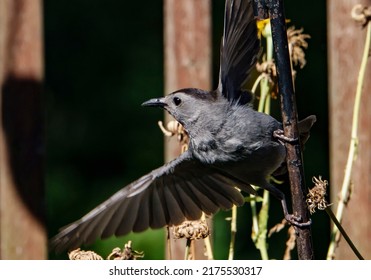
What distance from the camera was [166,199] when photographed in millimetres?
2939

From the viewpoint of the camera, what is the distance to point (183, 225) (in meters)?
2.47

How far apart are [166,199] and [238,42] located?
62 cm

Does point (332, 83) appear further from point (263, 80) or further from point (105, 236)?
point (105, 236)

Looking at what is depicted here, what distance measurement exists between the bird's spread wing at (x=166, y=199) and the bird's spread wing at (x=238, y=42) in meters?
0.34

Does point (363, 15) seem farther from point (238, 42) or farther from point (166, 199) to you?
point (166, 199)

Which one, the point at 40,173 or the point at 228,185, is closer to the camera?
the point at 228,185

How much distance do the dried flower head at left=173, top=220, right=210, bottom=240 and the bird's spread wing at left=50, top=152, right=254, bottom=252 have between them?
235 millimetres

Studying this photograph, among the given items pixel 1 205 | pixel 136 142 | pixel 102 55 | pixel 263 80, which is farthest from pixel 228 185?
pixel 102 55

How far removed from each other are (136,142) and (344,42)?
2236mm

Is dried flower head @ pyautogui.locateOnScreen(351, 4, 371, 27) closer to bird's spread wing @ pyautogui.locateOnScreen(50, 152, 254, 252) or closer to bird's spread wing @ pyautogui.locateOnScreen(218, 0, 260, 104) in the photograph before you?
bird's spread wing @ pyautogui.locateOnScreen(218, 0, 260, 104)

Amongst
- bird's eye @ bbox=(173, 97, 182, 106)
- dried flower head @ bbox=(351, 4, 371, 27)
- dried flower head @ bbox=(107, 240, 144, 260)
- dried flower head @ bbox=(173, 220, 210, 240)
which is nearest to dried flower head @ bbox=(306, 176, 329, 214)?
dried flower head @ bbox=(173, 220, 210, 240)

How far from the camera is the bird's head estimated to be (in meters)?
2.72

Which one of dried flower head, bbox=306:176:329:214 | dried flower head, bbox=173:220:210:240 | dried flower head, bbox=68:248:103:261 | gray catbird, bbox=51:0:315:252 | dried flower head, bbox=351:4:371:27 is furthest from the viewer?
dried flower head, bbox=351:4:371:27
